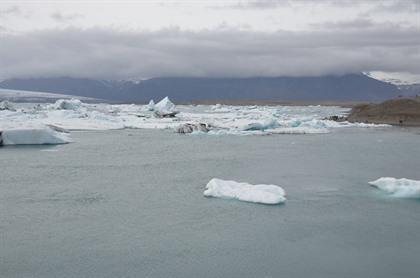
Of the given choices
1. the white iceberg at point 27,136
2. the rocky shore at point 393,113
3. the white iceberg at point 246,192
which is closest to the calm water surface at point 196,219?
the white iceberg at point 246,192

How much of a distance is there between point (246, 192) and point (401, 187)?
10.6 feet

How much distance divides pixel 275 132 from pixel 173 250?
1778 cm

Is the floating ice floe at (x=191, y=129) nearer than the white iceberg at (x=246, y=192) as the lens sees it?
No

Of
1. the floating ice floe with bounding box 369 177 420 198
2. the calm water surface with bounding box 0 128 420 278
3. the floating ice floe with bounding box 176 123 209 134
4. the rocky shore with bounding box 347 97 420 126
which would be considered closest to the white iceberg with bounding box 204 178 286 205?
the calm water surface with bounding box 0 128 420 278

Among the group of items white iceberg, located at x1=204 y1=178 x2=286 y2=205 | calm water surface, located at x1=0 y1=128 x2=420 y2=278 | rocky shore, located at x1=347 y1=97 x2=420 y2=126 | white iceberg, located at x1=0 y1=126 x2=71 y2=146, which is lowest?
calm water surface, located at x1=0 y1=128 x2=420 y2=278

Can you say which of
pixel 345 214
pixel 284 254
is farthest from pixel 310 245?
pixel 345 214

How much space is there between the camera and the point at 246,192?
10.0 meters

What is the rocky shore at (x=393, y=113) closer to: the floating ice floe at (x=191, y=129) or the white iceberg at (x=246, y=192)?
the floating ice floe at (x=191, y=129)

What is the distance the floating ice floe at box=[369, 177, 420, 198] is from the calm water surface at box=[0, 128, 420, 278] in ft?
0.85

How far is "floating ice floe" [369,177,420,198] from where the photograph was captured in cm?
1025

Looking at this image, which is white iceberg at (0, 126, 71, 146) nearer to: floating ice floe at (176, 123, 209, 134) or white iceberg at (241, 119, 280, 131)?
floating ice floe at (176, 123, 209, 134)

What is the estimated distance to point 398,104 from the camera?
34312 millimetres

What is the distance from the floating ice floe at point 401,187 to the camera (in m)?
10.2

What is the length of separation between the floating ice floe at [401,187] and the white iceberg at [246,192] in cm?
232
